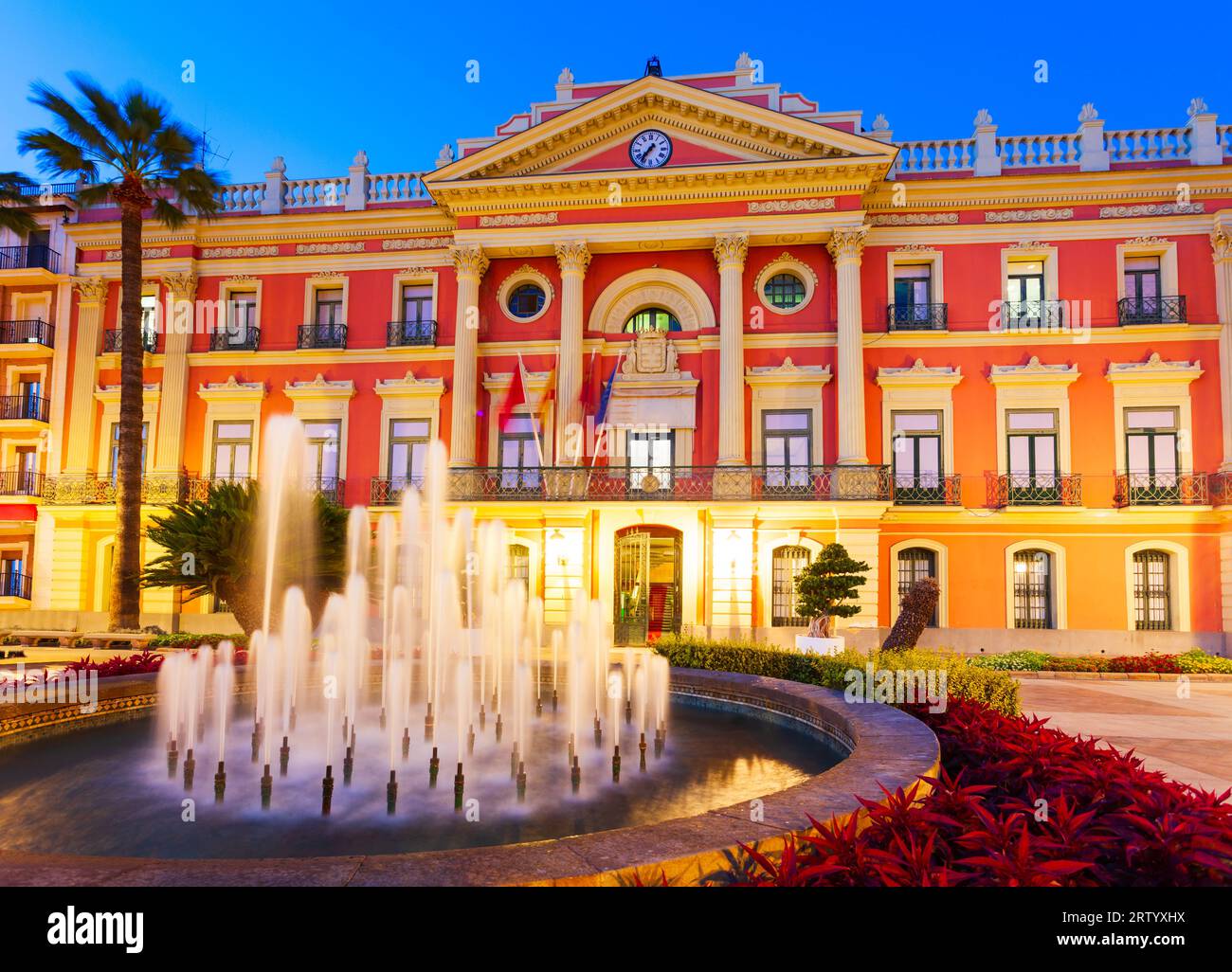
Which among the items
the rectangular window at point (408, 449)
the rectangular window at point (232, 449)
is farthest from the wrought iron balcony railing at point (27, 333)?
the rectangular window at point (408, 449)

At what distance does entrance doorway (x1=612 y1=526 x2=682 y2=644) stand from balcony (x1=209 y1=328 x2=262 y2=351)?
14921 millimetres

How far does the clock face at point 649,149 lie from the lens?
23.1 meters

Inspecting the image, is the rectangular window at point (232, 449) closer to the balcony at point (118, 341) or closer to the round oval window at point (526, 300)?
the balcony at point (118, 341)

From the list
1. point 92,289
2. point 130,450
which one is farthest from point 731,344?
point 92,289

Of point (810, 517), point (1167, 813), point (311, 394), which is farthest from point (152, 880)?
point (311, 394)

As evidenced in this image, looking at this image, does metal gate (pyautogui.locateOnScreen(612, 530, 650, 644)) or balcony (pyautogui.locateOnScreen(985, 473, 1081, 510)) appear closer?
balcony (pyautogui.locateOnScreen(985, 473, 1081, 510))

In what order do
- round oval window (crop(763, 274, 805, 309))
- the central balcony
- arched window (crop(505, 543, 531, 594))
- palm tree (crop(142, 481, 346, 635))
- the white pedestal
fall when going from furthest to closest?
round oval window (crop(763, 274, 805, 309)) → arched window (crop(505, 543, 531, 594)) → the central balcony → the white pedestal → palm tree (crop(142, 481, 346, 635))

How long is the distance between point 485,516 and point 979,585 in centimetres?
1489

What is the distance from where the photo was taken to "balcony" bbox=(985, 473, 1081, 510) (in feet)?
70.7

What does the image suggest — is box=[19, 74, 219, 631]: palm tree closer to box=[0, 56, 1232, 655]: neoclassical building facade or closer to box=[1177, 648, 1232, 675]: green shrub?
box=[0, 56, 1232, 655]: neoclassical building facade

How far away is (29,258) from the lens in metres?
27.9

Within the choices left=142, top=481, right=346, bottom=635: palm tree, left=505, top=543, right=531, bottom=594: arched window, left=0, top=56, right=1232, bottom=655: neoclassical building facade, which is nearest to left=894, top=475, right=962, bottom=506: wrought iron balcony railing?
left=0, top=56, right=1232, bottom=655: neoclassical building facade

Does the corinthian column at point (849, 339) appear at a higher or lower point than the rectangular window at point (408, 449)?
higher
